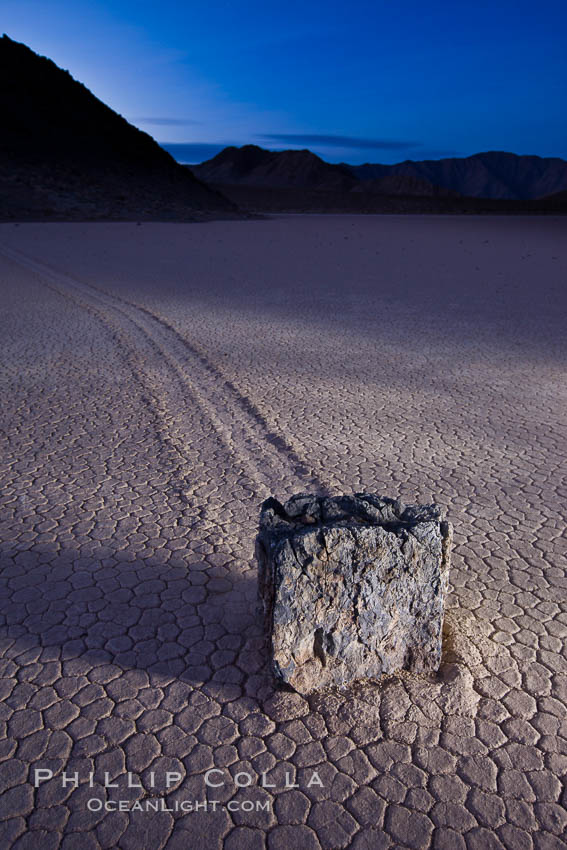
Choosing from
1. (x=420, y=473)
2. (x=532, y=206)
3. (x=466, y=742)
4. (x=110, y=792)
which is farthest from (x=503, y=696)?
(x=532, y=206)

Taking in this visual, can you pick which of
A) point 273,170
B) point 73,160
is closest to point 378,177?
point 273,170

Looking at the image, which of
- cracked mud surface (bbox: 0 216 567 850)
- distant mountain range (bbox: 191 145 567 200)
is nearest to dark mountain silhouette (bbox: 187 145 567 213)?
distant mountain range (bbox: 191 145 567 200)

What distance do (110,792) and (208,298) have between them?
30.4 feet

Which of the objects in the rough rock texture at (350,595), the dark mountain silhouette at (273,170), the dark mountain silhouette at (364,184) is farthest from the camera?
the dark mountain silhouette at (273,170)

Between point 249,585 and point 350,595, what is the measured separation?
30.7 inches

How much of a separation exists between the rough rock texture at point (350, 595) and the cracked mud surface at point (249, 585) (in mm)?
111

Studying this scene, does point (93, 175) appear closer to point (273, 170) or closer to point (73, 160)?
point (73, 160)

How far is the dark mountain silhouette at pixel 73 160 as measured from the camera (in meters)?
36.2

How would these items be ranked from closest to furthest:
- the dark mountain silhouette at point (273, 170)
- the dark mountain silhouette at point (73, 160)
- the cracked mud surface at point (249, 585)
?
the cracked mud surface at point (249, 585)
the dark mountain silhouette at point (73, 160)
the dark mountain silhouette at point (273, 170)

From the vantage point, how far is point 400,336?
8.22 m

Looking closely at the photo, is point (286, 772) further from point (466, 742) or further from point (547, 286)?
point (547, 286)

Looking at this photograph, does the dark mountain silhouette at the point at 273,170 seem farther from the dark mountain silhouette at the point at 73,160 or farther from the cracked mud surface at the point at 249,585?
the cracked mud surface at the point at 249,585

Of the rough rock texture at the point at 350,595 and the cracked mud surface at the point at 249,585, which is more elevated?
the rough rock texture at the point at 350,595

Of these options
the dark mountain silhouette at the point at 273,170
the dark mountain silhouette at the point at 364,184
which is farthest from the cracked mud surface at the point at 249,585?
the dark mountain silhouette at the point at 273,170
